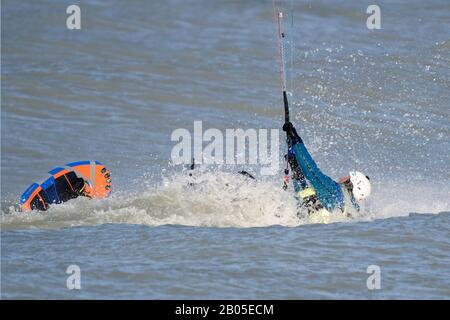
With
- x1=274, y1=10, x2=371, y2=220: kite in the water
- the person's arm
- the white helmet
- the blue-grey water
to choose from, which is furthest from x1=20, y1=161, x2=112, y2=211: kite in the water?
the white helmet

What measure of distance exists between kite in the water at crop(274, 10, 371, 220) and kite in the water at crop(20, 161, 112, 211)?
8.84 ft

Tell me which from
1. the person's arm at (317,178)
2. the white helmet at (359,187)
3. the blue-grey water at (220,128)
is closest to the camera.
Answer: the blue-grey water at (220,128)

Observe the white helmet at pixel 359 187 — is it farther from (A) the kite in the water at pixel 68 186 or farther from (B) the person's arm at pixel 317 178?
(A) the kite in the water at pixel 68 186

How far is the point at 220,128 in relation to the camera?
1781 cm

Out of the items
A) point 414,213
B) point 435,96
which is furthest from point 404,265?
point 435,96

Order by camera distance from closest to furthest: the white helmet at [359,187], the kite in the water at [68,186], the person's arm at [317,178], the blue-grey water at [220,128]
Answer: the blue-grey water at [220,128]
the person's arm at [317,178]
the white helmet at [359,187]
the kite in the water at [68,186]

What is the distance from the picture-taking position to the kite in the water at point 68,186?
1260cm

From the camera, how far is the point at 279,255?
408 inches

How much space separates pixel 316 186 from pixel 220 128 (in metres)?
6.13

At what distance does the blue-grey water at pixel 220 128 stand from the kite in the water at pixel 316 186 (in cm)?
22

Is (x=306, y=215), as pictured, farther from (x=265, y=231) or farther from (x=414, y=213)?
(x=414, y=213)

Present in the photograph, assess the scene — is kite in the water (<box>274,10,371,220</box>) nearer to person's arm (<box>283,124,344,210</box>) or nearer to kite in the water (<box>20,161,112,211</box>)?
person's arm (<box>283,124,344,210</box>)

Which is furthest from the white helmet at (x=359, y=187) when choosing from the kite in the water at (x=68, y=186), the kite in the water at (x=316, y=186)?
the kite in the water at (x=68, y=186)
